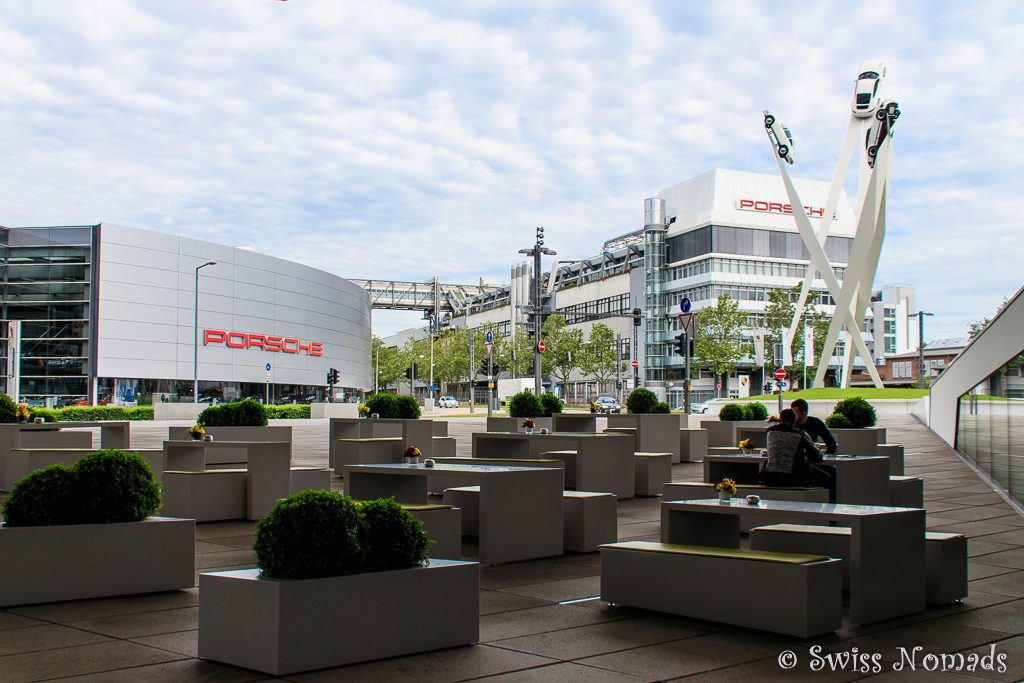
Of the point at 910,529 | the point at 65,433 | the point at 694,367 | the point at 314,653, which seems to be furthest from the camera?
the point at 694,367

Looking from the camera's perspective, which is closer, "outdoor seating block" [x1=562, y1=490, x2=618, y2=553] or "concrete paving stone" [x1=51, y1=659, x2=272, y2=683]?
"concrete paving stone" [x1=51, y1=659, x2=272, y2=683]

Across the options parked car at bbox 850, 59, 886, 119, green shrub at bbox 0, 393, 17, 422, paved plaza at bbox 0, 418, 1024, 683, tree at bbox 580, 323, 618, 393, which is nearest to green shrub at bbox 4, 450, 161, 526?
paved plaza at bbox 0, 418, 1024, 683

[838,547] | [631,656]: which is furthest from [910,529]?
[631,656]

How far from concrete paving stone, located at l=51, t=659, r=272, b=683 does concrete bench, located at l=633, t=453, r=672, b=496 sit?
10.3 metres

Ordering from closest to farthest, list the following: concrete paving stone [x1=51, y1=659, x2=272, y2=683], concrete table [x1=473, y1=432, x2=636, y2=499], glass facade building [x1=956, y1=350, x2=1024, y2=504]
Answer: concrete paving stone [x1=51, y1=659, x2=272, y2=683] < glass facade building [x1=956, y1=350, x2=1024, y2=504] < concrete table [x1=473, y1=432, x2=636, y2=499]

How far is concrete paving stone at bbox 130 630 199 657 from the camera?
581 centimetres

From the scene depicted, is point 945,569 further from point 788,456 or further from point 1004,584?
point 788,456

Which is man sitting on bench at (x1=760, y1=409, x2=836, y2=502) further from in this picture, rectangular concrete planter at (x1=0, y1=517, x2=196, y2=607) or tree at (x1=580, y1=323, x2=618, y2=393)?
tree at (x1=580, y1=323, x2=618, y2=393)

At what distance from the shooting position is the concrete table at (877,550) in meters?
6.59

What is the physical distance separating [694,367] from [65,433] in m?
76.3

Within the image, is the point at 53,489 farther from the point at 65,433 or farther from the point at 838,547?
the point at 65,433

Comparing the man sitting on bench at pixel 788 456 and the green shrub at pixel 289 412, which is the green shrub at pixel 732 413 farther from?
the green shrub at pixel 289 412

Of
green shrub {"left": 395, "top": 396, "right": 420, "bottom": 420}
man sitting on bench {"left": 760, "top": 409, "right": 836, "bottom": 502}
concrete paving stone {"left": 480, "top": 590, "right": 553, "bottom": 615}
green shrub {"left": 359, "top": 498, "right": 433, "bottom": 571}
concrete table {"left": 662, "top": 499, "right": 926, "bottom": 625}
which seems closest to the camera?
green shrub {"left": 359, "top": 498, "right": 433, "bottom": 571}

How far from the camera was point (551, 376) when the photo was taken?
11825 centimetres
